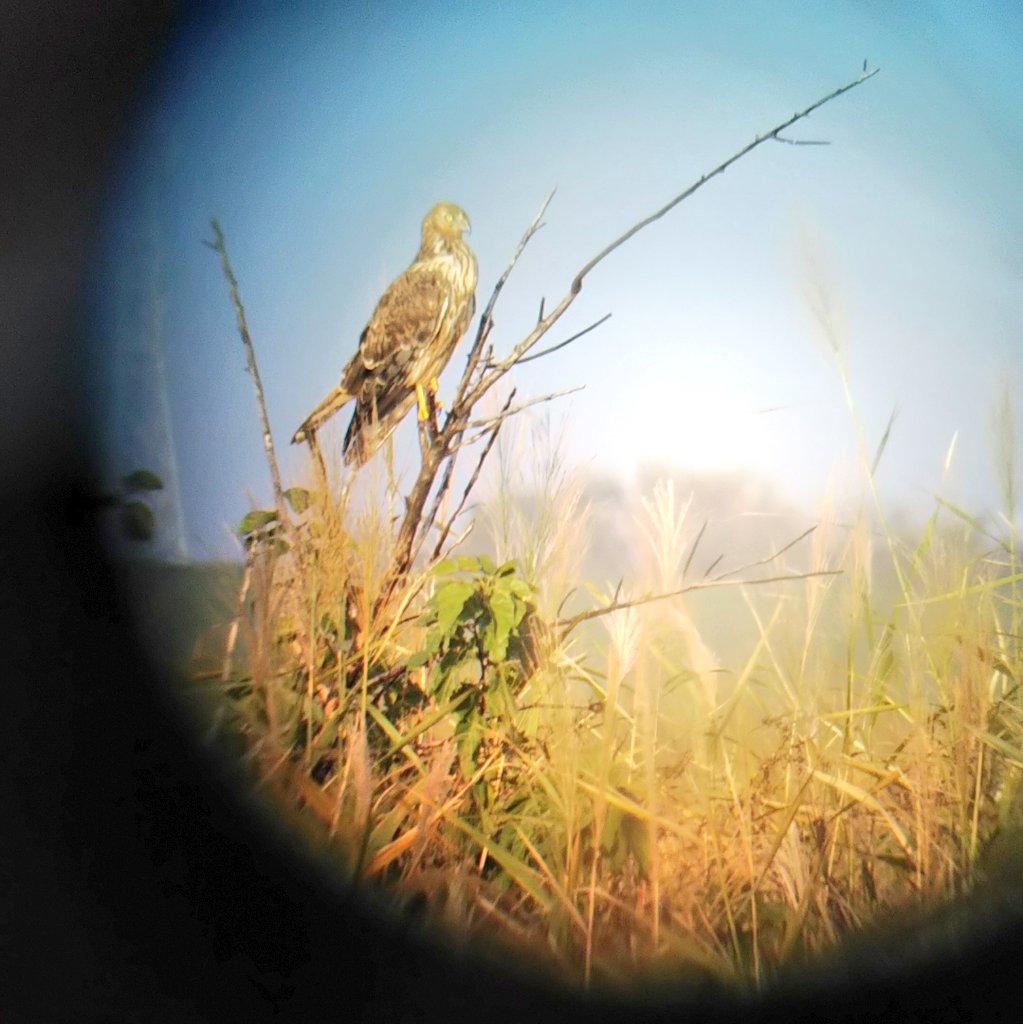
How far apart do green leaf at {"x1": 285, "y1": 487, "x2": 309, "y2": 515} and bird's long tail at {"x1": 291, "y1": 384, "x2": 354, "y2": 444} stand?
0.09 m

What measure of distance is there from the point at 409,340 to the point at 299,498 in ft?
1.02

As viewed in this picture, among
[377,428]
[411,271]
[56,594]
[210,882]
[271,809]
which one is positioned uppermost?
[411,271]

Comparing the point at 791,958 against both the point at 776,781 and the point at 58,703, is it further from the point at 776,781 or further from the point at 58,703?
the point at 58,703

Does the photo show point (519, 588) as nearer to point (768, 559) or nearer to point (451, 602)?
point (451, 602)

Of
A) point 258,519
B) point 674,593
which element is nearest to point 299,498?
point 258,519

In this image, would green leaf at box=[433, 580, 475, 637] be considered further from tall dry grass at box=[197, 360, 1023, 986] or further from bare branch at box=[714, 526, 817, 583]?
bare branch at box=[714, 526, 817, 583]

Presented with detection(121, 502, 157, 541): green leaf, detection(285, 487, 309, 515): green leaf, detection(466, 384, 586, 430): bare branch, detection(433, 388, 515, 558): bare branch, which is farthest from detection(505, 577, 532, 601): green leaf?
detection(121, 502, 157, 541): green leaf

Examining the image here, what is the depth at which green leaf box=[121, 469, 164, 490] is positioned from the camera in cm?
141

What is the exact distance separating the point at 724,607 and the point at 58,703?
104 centimetres

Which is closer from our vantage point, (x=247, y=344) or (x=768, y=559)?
(x=768, y=559)

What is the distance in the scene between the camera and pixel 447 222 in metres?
1.36

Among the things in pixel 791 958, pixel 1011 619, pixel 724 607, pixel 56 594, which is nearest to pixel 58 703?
pixel 56 594

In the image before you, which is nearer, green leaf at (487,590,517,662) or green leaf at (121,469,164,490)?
green leaf at (487,590,517,662)

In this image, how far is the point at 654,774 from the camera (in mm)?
1255
